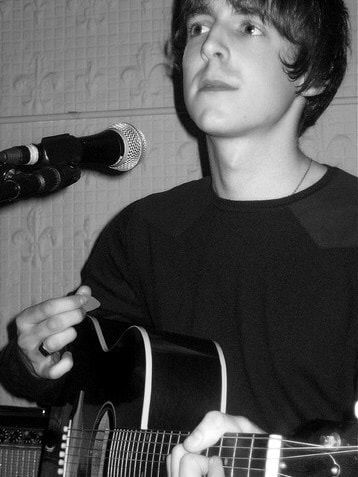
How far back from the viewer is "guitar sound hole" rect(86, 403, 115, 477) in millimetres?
1133

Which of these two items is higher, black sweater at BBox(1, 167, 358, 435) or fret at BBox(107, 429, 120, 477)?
black sweater at BBox(1, 167, 358, 435)

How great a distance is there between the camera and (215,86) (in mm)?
1312

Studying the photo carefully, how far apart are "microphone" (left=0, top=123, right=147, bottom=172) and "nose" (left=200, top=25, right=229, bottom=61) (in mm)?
332

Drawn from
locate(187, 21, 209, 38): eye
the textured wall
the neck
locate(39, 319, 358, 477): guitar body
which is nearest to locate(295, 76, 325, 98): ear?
the neck

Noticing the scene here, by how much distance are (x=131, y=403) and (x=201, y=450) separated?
26 cm

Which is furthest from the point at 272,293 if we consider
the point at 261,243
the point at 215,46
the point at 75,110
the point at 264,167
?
the point at 75,110

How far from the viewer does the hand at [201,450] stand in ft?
2.88

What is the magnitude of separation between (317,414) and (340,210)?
38 cm

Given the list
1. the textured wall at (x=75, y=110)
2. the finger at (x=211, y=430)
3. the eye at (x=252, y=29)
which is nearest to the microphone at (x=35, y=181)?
the finger at (x=211, y=430)

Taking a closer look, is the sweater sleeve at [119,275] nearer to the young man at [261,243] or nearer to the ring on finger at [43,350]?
the young man at [261,243]

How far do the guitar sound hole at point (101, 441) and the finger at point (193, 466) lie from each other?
0.91 feet

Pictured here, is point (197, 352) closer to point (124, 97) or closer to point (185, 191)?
point (185, 191)

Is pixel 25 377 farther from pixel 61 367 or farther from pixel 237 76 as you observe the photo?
pixel 237 76

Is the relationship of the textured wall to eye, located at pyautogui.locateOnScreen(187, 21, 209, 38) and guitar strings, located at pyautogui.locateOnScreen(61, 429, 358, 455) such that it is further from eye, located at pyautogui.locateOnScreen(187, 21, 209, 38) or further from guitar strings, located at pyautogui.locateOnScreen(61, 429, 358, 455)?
guitar strings, located at pyautogui.locateOnScreen(61, 429, 358, 455)
